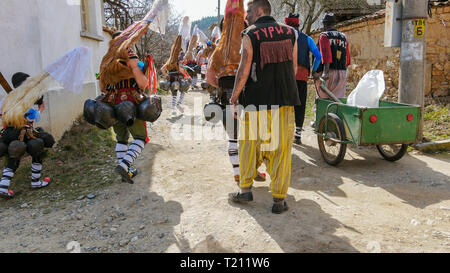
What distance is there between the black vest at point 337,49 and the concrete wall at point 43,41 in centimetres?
435

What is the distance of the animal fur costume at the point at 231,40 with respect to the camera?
3.95 meters

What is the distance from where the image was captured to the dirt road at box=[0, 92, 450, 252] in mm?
3062

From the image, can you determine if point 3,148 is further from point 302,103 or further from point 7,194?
point 302,103

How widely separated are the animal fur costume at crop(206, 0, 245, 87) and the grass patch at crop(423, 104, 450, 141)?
3913 mm

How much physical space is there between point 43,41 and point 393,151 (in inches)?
215

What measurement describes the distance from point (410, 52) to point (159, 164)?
4232 millimetres

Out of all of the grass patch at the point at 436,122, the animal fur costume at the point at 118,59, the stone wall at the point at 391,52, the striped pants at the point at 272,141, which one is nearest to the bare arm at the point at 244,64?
the striped pants at the point at 272,141

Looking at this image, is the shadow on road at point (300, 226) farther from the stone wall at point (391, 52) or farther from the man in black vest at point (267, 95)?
the stone wall at point (391, 52)

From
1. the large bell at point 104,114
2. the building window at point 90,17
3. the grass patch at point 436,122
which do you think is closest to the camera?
the large bell at point 104,114

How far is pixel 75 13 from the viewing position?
7.41m

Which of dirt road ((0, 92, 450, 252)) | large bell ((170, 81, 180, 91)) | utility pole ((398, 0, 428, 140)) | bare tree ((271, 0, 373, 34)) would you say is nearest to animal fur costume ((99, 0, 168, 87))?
dirt road ((0, 92, 450, 252))

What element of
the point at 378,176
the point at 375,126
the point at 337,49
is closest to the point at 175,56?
the point at 337,49

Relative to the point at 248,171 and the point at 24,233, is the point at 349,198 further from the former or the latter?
the point at 24,233

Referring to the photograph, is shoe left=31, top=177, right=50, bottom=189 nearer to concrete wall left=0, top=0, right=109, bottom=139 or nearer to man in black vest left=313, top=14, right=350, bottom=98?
concrete wall left=0, top=0, right=109, bottom=139
